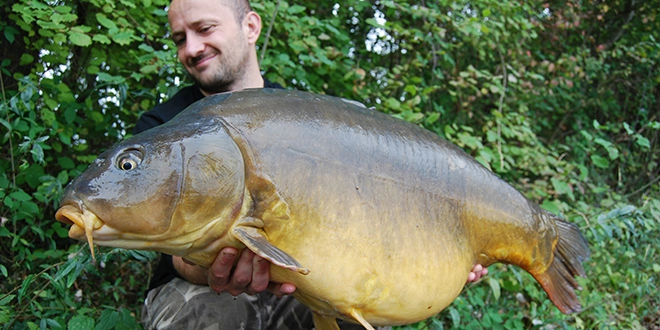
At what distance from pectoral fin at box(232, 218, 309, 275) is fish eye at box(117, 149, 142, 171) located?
8.8 inches

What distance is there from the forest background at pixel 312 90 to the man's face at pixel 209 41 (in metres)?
0.40

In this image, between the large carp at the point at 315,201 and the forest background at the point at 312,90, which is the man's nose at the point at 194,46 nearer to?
the forest background at the point at 312,90

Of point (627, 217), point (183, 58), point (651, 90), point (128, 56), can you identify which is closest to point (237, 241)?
point (183, 58)

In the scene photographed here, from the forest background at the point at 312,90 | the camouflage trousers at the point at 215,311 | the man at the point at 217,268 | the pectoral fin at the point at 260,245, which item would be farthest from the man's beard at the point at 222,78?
the pectoral fin at the point at 260,245

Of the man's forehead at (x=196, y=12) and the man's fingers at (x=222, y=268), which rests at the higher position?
the man's forehead at (x=196, y=12)

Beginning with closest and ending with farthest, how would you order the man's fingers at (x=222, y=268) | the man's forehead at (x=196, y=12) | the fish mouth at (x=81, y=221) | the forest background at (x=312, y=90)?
the fish mouth at (x=81, y=221) < the man's fingers at (x=222, y=268) < the man's forehead at (x=196, y=12) < the forest background at (x=312, y=90)

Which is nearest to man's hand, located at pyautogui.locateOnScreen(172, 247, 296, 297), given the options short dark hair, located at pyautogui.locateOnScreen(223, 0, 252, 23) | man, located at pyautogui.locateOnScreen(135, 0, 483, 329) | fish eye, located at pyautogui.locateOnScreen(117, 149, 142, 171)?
man, located at pyautogui.locateOnScreen(135, 0, 483, 329)

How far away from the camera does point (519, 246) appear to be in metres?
1.45

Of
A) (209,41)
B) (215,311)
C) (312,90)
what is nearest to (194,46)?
(209,41)

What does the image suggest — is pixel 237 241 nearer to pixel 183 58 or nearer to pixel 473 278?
pixel 473 278

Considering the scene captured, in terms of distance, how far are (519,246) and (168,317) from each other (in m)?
1.03

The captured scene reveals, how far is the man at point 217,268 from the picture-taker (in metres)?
1.23

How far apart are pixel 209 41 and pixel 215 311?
936 millimetres

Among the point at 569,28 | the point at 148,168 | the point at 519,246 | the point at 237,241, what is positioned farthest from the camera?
the point at 569,28
